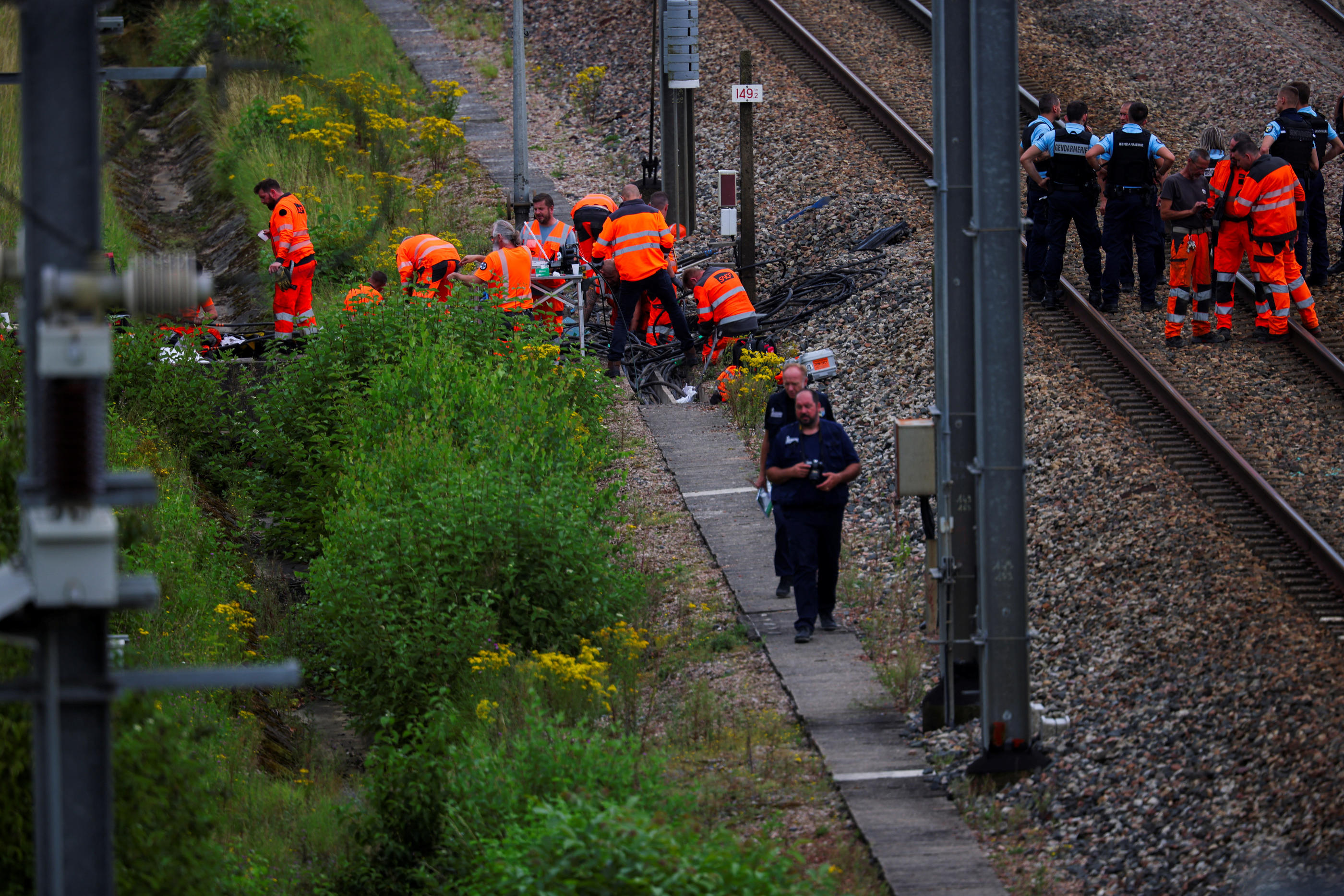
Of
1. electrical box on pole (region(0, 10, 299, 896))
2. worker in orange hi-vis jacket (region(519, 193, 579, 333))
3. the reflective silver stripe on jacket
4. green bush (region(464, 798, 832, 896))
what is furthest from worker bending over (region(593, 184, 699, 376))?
electrical box on pole (region(0, 10, 299, 896))

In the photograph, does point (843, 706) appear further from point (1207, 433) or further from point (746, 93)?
point (746, 93)

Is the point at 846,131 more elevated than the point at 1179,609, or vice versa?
the point at 846,131

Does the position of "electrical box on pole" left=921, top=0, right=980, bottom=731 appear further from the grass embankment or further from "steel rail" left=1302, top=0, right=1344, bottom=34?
"steel rail" left=1302, top=0, right=1344, bottom=34

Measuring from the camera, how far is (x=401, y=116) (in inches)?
951

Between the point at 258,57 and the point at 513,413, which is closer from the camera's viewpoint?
the point at 513,413

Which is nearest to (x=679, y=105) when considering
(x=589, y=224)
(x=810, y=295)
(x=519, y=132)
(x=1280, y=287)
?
(x=519, y=132)

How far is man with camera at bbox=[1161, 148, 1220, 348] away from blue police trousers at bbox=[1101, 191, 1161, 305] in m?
0.19

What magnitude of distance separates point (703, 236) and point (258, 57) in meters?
11.2

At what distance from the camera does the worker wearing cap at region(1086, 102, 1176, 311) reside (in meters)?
13.8

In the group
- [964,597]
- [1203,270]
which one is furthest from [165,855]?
[1203,270]

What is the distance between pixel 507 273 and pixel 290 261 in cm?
296

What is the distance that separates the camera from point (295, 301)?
16.8m

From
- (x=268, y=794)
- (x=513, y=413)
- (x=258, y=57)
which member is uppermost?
(x=258, y=57)

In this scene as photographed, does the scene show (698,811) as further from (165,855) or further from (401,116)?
(401,116)
